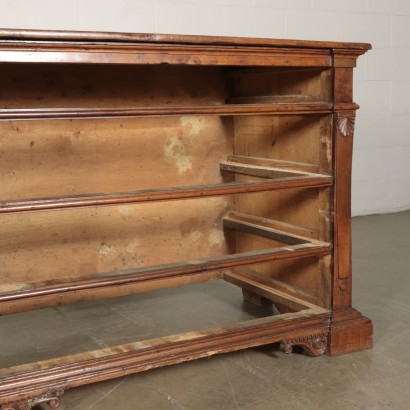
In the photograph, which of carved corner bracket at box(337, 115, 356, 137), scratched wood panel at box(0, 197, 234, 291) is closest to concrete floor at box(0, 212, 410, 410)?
scratched wood panel at box(0, 197, 234, 291)

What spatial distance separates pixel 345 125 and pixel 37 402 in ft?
4.53

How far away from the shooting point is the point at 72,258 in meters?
2.71

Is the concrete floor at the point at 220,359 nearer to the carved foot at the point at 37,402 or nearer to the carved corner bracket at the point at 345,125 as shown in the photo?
the carved foot at the point at 37,402

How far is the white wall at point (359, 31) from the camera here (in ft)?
13.5

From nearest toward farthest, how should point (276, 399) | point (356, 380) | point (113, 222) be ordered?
point (276, 399) → point (356, 380) → point (113, 222)

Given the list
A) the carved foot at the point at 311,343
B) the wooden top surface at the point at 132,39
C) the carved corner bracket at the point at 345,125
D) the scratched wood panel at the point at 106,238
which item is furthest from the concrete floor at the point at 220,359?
the wooden top surface at the point at 132,39

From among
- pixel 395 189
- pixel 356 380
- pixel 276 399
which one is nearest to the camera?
pixel 276 399

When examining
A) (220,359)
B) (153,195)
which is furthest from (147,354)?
(153,195)

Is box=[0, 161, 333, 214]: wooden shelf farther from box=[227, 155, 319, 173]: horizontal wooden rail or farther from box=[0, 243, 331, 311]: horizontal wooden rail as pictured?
box=[0, 243, 331, 311]: horizontal wooden rail

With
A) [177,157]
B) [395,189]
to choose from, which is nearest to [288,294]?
[177,157]

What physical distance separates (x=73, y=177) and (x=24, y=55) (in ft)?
2.92

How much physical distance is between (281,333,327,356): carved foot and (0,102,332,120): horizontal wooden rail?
2.63 ft

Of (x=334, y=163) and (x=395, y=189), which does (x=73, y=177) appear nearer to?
(x=334, y=163)

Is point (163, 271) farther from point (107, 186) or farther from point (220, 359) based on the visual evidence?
point (107, 186)
